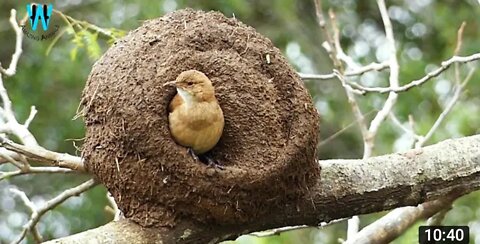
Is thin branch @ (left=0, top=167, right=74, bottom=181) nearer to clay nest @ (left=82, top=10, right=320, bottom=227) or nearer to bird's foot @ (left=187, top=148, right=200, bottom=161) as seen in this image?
clay nest @ (left=82, top=10, right=320, bottom=227)

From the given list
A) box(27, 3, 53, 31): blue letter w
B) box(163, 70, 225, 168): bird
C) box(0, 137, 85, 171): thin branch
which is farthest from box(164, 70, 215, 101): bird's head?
box(27, 3, 53, 31): blue letter w

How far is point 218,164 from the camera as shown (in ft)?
9.66

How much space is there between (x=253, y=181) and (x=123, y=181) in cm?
42

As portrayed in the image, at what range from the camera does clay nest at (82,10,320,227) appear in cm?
274

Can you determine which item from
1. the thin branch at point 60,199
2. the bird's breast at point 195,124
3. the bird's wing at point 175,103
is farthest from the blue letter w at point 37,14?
the bird's breast at point 195,124

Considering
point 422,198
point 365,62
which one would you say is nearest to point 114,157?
point 422,198

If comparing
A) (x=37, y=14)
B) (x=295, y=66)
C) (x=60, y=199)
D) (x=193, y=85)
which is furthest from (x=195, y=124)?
(x=295, y=66)

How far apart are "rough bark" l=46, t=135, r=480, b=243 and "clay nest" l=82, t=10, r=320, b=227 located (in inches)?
1.8

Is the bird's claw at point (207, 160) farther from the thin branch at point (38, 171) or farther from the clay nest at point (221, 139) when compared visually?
the thin branch at point (38, 171)

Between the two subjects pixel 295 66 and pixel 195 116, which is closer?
pixel 195 116

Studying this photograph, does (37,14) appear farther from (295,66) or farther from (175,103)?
(295,66)

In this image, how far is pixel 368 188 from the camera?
118 inches

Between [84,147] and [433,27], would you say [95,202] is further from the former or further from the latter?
[84,147]

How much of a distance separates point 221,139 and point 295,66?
14.9 ft
